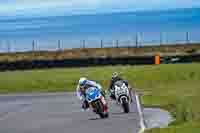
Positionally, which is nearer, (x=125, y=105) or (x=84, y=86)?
(x=84, y=86)

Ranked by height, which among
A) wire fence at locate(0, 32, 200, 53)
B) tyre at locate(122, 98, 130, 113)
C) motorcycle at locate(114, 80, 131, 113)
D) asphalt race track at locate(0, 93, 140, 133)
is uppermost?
wire fence at locate(0, 32, 200, 53)

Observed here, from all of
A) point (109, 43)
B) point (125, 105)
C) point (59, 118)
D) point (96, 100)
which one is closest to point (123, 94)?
point (125, 105)

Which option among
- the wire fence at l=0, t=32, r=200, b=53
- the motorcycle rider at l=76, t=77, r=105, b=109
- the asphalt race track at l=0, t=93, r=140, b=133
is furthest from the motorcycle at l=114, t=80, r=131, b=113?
the wire fence at l=0, t=32, r=200, b=53

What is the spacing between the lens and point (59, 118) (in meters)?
27.6

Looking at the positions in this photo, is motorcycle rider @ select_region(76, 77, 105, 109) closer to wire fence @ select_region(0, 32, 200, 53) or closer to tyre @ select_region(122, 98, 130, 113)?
tyre @ select_region(122, 98, 130, 113)

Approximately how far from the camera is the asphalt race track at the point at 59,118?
23.6 meters

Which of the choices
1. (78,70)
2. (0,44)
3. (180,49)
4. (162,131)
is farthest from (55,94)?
(0,44)

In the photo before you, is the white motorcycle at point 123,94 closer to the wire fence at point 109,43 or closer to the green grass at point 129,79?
the green grass at point 129,79

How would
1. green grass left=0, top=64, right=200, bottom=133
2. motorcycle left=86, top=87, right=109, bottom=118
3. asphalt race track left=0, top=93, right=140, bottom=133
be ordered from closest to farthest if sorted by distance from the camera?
asphalt race track left=0, top=93, right=140, bottom=133 < motorcycle left=86, top=87, right=109, bottom=118 < green grass left=0, top=64, right=200, bottom=133

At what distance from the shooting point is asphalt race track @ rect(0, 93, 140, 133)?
77.5 feet

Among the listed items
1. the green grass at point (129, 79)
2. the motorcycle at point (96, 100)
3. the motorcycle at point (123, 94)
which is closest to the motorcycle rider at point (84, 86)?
the motorcycle at point (96, 100)

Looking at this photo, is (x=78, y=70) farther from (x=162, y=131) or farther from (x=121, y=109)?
(x=162, y=131)

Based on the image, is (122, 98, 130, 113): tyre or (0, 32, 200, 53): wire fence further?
(0, 32, 200, 53): wire fence

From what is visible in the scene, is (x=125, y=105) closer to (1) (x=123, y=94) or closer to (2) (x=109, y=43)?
(1) (x=123, y=94)
